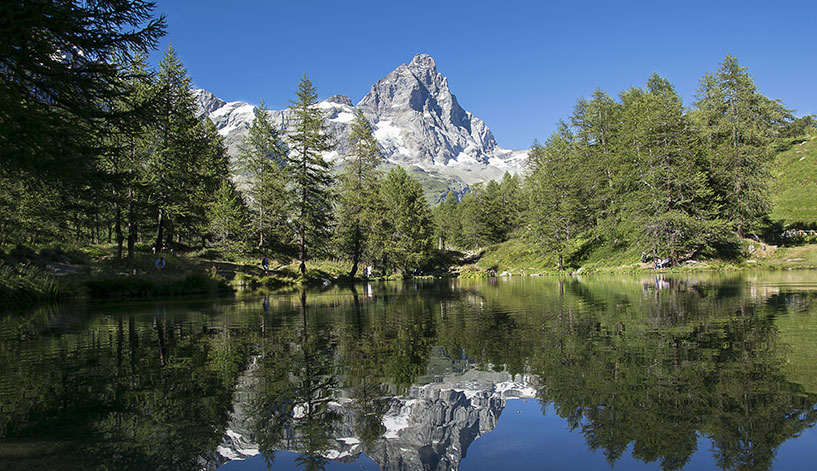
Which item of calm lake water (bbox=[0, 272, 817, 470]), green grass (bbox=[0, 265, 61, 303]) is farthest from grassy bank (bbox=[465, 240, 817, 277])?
green grass (bbox=[0, 265, 61, 303])

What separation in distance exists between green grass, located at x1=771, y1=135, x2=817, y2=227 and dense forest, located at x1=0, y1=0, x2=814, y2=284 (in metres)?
Result: 4.13

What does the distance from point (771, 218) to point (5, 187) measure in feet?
205

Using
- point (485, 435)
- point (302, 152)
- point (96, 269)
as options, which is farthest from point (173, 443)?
point (302, 152)

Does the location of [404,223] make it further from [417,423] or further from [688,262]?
[417,423]

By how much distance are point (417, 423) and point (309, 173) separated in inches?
1508

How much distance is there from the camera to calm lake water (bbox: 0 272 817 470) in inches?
136

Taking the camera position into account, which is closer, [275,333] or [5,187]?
[275,333]

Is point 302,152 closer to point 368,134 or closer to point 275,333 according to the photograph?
point 368,134

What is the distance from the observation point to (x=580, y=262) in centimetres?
4719

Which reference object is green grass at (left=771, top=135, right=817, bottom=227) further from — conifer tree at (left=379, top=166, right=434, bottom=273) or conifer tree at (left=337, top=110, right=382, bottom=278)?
conifer tree at (left=337, top=110, right=382, bottom=278)

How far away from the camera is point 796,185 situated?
51719mm

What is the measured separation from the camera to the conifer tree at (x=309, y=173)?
40094mm

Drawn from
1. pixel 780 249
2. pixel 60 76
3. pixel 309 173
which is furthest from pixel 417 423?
pixel 780 249

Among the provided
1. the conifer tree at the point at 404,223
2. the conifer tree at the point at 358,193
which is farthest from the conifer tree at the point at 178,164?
the conifer tree at the point at 404,223
